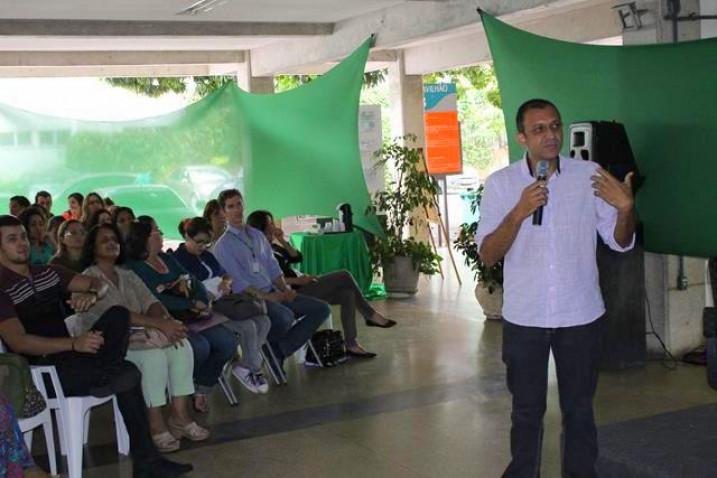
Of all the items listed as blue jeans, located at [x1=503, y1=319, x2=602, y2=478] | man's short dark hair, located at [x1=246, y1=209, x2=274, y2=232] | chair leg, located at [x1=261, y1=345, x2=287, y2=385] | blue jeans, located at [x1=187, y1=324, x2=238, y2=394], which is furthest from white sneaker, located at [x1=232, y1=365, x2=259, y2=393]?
blue jeans, located at [x1=503, y1=319, x2=602, y2=478]

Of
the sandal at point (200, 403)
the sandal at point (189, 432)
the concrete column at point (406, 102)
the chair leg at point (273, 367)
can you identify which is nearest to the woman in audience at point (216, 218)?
the chair leg at point (273, 367)

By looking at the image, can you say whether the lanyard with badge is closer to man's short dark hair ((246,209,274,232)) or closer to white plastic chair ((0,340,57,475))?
man's short dark hair ((246,209,274,232))

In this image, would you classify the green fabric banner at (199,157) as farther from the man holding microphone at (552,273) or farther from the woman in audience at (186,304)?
the man holding microphone at (552,273)

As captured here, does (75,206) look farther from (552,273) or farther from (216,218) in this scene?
(552,273)

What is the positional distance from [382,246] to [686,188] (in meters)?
4.31

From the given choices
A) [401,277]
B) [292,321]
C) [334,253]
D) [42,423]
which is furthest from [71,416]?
[401,277]

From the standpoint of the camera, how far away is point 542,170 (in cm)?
338

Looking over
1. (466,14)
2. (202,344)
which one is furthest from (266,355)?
(466,14)

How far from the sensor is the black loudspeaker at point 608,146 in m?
6.22

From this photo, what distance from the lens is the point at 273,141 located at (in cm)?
1004

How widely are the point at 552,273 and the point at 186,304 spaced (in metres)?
2.87

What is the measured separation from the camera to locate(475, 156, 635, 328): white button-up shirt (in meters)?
3.46

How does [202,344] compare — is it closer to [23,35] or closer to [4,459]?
[4,459]

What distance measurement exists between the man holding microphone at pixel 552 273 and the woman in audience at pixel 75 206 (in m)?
6.67
